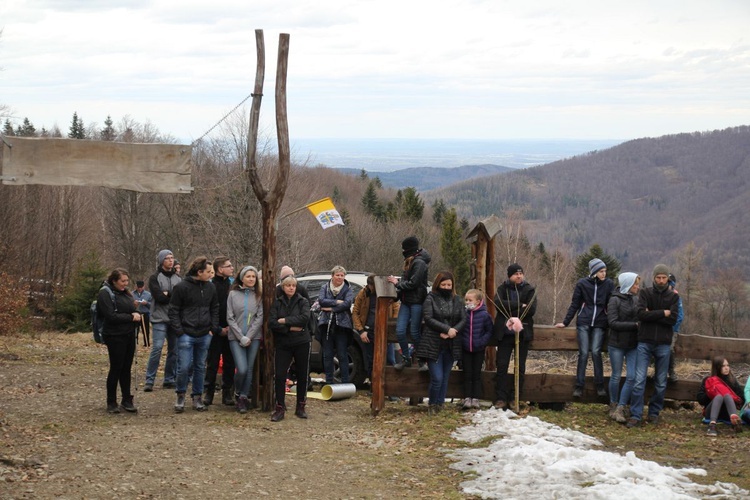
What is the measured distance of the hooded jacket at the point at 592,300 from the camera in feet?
34.7

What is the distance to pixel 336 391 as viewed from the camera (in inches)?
460

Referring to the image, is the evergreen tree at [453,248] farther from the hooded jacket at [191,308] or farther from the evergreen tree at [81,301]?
the hooded jacket at [191,308]

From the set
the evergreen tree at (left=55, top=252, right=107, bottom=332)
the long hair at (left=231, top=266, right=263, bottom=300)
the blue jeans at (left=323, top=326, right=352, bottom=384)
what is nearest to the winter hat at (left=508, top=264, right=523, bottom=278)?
the blue jeans at (left=323, top=326, right=352, bottom=384)

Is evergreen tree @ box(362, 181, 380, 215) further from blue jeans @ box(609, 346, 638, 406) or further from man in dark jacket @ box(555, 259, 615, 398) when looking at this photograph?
blue jeans @ box(609, 346, 638, 406)

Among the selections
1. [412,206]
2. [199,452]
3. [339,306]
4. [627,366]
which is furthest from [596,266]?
[412,206]

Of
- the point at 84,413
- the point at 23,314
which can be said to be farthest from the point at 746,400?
the point at 23,314

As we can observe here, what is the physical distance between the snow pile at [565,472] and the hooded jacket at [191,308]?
344 cm

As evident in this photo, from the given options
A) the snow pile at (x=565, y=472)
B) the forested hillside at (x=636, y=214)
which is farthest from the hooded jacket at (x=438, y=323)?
the forested hillside at (x=636, y=214)

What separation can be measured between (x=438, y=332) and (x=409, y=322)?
721 mm

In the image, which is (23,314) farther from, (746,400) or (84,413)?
(746,400)

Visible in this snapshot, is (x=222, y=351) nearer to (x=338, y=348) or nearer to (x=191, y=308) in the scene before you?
(x=191, y=308)

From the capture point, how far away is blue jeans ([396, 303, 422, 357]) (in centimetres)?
1100

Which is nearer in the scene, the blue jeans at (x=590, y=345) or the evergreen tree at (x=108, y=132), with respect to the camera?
the blue jeans at (x=590, y=345)

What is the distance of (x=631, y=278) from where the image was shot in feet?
34.7
